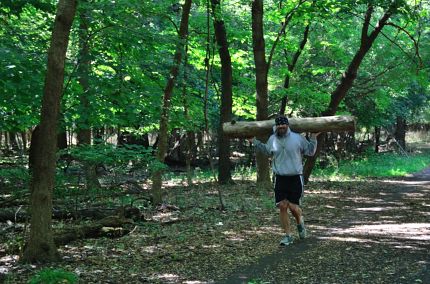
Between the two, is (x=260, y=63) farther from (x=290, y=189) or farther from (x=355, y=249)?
(x=355, y=249)

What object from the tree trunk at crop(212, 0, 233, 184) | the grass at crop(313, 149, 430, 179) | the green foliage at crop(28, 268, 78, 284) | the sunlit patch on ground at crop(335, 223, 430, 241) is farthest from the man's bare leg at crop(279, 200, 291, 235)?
the grass at crop(313, 149, 430, 179)

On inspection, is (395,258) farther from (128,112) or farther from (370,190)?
(370,190)

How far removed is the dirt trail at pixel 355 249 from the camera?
19.9ft

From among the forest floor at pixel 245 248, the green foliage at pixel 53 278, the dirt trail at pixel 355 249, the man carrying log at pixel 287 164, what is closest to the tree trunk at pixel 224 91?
the forest floor at pixel 245 248

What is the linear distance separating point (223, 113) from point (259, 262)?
34.9ft

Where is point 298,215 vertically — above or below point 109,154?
below

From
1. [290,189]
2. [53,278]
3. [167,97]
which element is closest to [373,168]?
[167,97]

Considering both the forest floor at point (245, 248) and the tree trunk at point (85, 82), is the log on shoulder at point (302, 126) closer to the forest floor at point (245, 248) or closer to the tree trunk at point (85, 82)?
the forest floor at point (245, 248)

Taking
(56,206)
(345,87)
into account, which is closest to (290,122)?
(56,206)

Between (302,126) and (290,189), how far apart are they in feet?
3.74

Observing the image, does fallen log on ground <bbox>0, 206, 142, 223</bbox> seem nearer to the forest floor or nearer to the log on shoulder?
the forest floor

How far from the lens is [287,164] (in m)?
7.75

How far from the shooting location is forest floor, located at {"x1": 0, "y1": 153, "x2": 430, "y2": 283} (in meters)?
6.17

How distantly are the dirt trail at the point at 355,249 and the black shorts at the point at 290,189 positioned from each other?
0.77 m
